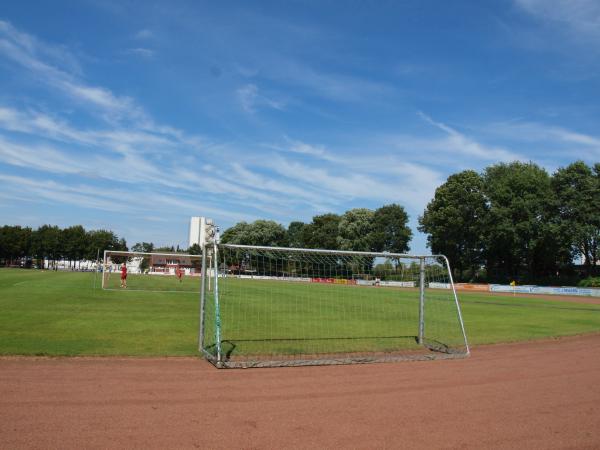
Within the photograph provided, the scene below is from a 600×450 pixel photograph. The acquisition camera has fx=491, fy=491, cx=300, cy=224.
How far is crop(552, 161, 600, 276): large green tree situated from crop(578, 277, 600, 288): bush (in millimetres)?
4974

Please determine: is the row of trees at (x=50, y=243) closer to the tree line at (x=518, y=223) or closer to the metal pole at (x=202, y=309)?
the tree line at (x=518, y=223)

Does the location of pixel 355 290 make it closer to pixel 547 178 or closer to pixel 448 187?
pixel 448 187

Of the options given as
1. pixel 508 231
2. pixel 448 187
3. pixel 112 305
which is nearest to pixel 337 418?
pixel 112 305

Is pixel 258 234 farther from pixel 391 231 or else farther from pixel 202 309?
pixel 202 309

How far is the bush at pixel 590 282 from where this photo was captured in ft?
193

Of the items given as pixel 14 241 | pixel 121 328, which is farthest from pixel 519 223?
pixel 14 241

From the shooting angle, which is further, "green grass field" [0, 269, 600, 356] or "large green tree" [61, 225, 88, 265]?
"large green tree" [61, 225, 88, 265]

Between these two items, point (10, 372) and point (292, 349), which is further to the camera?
point (292, 349)

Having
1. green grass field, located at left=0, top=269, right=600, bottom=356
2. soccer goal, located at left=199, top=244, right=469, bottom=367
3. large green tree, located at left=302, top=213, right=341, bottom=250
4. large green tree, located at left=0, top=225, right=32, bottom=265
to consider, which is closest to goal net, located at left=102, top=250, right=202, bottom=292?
soccer goal, located at left=199, top=244, right=469, bottom=367

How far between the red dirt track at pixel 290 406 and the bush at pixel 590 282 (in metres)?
57.3

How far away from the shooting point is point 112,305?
67.4ft

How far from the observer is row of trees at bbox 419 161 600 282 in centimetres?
6312

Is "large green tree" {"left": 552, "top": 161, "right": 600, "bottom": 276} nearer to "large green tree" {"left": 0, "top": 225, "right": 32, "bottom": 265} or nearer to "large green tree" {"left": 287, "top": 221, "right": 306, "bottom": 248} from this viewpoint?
"large green tree" {"left": 287, "top": 221, "right": 306, "bottom": 248}

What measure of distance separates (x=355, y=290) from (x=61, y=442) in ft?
77.5
